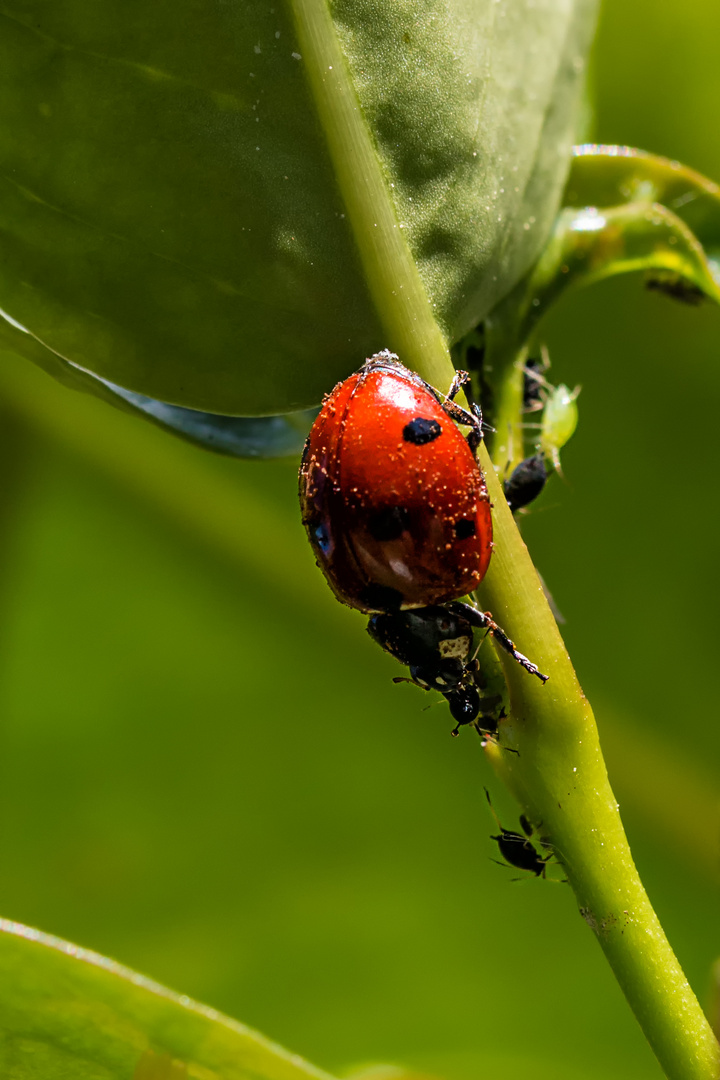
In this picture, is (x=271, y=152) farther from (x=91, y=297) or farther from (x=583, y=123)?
(x=583, y=123)

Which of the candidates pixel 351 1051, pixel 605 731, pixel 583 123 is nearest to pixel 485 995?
pixel 351 1051

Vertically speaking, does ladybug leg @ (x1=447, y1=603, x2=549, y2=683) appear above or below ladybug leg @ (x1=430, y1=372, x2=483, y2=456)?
below

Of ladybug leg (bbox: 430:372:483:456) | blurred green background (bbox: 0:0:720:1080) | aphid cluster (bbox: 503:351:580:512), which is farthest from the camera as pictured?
blurred green background (bbox: 0:0:720:1080)

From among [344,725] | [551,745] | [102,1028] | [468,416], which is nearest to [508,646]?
[551,745]

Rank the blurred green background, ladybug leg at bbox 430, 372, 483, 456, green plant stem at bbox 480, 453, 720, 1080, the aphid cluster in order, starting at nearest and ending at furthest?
green plant stem at bbox 480, 453, 720, 1080 < ladybug leg at bbox 430, 372, 483, 456 < the aphid cluster < the blurred green background

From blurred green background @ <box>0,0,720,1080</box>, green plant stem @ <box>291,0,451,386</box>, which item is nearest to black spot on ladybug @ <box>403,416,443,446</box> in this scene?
green plant stem @ <box>291,0,451,386</box>

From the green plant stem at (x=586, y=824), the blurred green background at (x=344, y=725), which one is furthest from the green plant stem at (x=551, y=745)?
the blurred green background at (x=344, y=725)

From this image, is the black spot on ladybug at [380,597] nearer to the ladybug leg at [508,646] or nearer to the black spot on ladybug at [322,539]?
the black spot on ladybug at [322,539]

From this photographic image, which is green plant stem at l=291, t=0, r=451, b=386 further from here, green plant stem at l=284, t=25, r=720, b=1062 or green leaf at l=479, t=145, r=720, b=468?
green leaf at l=479, t=145, r=720, b=468
